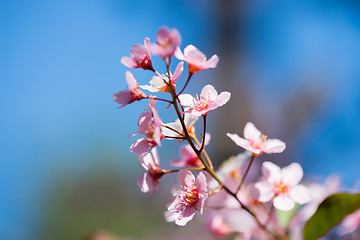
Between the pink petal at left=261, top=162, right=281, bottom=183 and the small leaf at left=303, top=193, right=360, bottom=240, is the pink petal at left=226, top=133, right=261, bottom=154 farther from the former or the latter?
the small leaf at left=303, top=193, right=360, bottom=240

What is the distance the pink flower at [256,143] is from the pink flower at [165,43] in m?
0.16

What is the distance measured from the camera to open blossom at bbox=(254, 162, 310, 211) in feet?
1.87

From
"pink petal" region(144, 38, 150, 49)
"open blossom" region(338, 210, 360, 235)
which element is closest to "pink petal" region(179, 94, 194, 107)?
"pink petal" region(144, 38, 150, 49)

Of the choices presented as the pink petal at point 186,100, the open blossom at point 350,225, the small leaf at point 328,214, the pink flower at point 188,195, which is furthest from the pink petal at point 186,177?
the open blossom at point 350,225

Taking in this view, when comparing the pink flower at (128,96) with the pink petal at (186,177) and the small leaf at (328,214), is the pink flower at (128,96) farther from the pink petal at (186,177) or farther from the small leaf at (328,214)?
the small leaf at (328,214)

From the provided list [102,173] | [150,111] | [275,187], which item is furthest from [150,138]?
[102,173]

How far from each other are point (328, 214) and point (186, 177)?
0.31 meters

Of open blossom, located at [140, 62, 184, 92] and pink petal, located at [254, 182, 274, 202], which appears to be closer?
open blossom, located at [140, 62, 184, 92]

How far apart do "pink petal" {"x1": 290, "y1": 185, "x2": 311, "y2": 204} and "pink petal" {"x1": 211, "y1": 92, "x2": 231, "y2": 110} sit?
23 centimetres

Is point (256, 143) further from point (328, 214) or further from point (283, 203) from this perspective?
point (328, 214)

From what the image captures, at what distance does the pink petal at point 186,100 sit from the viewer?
0.50 m

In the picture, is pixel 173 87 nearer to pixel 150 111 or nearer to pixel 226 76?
pixel 150 111

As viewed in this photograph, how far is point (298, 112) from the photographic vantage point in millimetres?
3707

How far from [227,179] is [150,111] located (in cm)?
32
